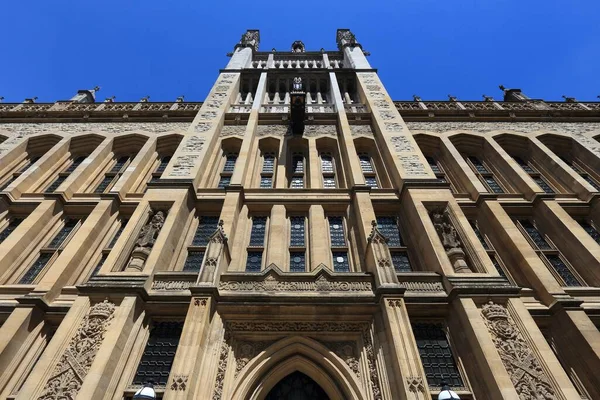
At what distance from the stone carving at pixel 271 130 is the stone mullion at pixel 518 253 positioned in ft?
33.8

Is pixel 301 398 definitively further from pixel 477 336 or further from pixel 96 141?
pixel 96 141

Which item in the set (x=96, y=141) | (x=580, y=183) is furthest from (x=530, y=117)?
(x=96, y=141)

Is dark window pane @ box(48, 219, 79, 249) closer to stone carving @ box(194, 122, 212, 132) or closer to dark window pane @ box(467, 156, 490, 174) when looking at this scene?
stone carving @ box(194, 122, 212, 132)

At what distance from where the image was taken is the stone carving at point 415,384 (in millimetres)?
6688

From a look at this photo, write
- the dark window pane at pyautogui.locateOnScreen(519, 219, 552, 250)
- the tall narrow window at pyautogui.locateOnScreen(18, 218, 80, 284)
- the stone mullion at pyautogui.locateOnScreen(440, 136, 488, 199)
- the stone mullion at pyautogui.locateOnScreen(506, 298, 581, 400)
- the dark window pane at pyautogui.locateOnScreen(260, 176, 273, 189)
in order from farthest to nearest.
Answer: the dark window pane at pyautogui.locateOnScreen(260, 176, 273, 189) → the stone mullion at pyautogui.locateOnScreen(440, 136, 488, 199) → the dark window pane at pyautogui.locateOnScreen(519, 219, 552, 250) → the tall narrow window at pyautogui.locateOnScreen(18, 218, 80, 284) → the stone mullion at pyautogui.locateOnScreen(506, 298, 581, 400)

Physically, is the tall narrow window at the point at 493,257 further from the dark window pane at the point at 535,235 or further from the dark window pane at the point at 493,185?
the dark window pane at the point at 493,185

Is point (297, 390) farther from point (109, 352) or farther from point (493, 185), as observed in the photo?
point (493, 185)

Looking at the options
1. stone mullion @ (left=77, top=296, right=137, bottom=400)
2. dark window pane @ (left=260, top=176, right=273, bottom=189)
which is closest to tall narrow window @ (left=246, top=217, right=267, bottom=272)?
dark window pane @ (left=260, top=176, right=273, bottom=189)

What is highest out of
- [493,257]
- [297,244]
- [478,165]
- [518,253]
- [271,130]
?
[271,130]

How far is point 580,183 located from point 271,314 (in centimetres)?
1468

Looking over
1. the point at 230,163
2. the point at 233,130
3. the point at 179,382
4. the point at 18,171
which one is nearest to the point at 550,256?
the point at 179,382

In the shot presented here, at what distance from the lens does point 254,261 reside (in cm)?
1163

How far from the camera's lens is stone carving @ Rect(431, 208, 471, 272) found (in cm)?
976

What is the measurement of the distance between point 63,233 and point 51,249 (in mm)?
1108
